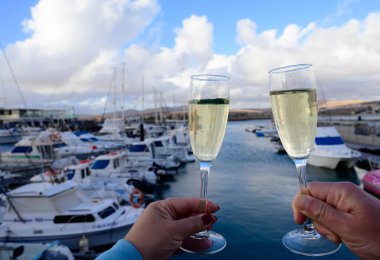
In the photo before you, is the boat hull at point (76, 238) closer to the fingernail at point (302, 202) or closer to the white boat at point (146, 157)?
the fingernail at point (302, 202)

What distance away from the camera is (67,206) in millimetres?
9906

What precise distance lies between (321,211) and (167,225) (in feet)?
2.01

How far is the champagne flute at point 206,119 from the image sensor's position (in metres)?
1.42

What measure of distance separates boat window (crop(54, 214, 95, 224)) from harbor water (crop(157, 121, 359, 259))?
10.7ft

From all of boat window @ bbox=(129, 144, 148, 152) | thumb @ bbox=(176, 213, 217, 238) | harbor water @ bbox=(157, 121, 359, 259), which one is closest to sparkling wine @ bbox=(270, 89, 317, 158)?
thumb @ bbox=(176, 213, 217, 238)

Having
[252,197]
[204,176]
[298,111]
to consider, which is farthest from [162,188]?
[298,111]

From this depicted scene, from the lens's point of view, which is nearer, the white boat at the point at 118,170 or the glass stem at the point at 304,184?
the glass stem at the point at 304,184

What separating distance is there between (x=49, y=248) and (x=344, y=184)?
7.56 metres

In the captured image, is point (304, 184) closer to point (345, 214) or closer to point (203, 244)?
point (345, 214)

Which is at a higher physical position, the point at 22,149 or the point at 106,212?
the point at 22,149

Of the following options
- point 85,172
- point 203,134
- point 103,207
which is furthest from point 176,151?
point 203,134

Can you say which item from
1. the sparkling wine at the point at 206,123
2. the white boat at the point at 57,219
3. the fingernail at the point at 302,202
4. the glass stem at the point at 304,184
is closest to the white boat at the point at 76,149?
the white boat at the point at 57,219

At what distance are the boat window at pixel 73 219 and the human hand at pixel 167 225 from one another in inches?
361

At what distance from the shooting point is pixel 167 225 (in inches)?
46.3
